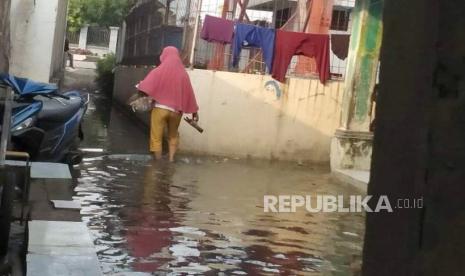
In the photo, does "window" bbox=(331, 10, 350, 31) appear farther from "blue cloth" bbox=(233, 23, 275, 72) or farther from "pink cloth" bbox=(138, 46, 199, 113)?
"pink cloth" bbox=(138, 46, 199, 113)

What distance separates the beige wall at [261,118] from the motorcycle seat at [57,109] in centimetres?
432

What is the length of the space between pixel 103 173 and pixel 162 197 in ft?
5.58

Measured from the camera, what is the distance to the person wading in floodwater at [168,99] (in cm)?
1076

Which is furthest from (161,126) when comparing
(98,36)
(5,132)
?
(98,36)

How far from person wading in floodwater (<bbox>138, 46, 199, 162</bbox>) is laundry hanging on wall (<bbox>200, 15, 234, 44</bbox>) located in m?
1.35

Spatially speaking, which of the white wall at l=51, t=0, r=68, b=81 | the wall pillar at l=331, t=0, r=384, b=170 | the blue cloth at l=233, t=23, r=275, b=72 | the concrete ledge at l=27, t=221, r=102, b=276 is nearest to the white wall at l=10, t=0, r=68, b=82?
the white wall at l=51, t=0, r=68, b=81

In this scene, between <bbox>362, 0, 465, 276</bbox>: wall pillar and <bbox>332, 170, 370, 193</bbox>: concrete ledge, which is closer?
<bbox>362, 0, 465, 276</bbox>: wall pillar

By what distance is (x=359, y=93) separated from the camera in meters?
11.3

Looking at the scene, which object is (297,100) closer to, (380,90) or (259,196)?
(259,196)

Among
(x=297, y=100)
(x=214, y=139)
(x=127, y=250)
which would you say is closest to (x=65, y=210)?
(x=127, y=250)

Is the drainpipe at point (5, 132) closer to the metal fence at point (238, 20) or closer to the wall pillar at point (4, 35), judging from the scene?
the wall pillar at point (4, 35)

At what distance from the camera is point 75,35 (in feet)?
160


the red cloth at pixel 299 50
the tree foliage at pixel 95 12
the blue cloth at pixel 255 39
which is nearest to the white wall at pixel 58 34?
the blue cloth at pixel 255 39

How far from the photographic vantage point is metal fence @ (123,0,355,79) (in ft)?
41.7
